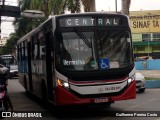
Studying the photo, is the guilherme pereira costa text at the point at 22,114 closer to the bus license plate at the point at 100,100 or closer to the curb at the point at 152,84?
the bus license plate at the point at 100,100

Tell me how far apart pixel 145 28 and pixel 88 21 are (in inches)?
2870

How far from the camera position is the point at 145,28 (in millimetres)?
83875

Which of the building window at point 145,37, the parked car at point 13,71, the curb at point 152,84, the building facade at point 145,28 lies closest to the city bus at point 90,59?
the curb at point 152,84

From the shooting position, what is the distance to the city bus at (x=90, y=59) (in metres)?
11.8

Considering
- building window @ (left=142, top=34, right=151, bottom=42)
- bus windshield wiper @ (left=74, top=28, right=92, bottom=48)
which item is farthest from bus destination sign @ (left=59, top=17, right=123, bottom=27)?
building window @ (left=142, top=34, right=151, bottom=42)

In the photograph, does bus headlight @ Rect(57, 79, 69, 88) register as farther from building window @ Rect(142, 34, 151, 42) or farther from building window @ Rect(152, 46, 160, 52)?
building window @ Rect(142, 34, 151, 42)

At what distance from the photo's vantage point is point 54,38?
11977 mm

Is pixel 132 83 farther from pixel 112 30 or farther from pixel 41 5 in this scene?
pixel 41 5

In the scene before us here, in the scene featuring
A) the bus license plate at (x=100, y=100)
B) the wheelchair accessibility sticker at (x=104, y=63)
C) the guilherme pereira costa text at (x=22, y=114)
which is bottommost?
the guilherme pereira costa text at (x=22, y=114)

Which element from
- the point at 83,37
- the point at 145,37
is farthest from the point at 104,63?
the point at 145,37

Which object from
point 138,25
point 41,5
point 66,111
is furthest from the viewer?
point 138,25

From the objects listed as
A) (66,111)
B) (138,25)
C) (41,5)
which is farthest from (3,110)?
(138,25)

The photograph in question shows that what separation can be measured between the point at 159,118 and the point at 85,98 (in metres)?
2.15

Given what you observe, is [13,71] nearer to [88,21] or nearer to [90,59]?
[88,21]
